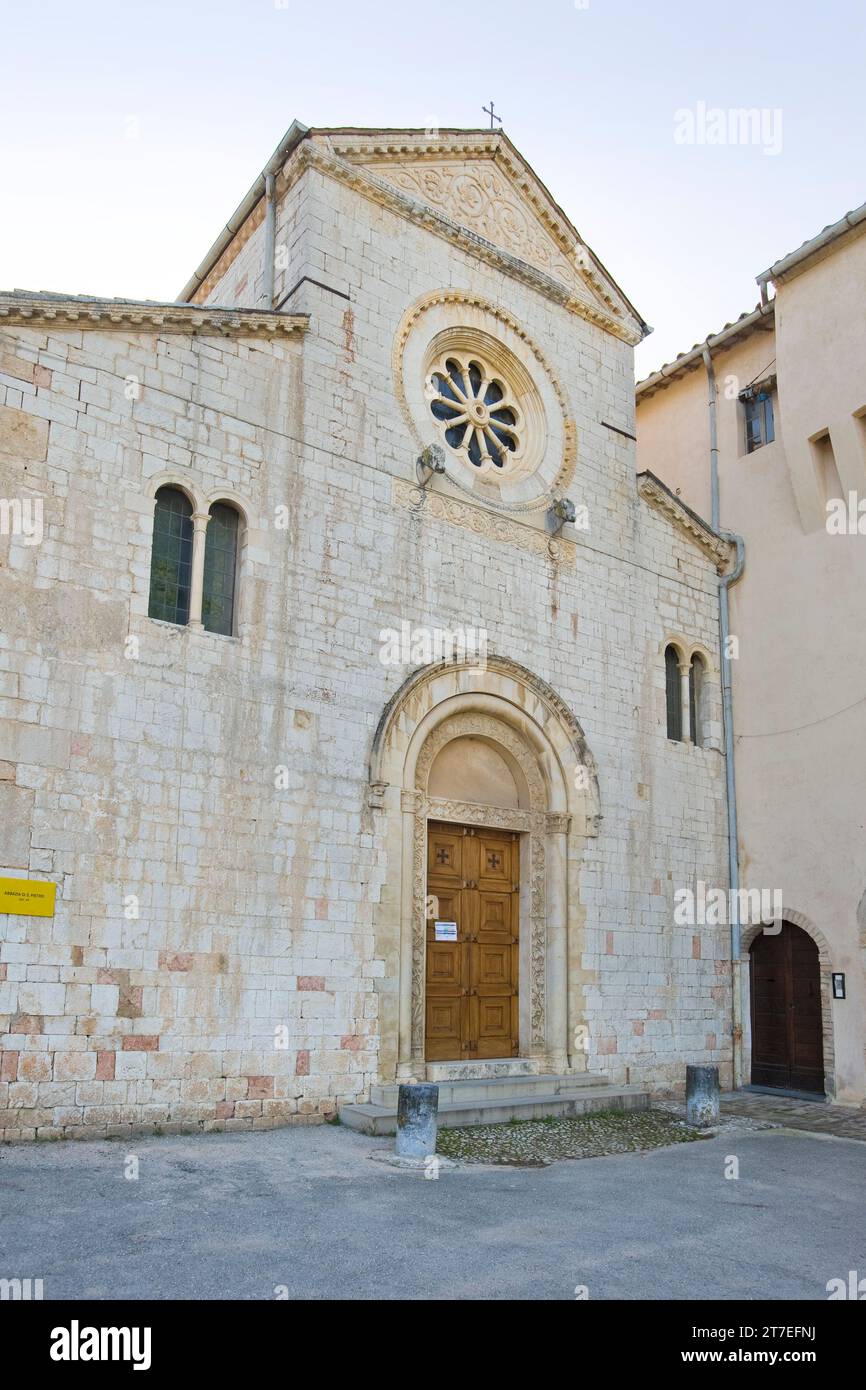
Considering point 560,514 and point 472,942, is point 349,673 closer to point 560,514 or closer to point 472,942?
point 472,942

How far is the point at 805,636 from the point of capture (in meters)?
15.1

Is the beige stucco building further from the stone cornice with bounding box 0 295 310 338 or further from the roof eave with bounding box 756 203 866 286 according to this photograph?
the stone cornice with bounding box 0 295 310 338

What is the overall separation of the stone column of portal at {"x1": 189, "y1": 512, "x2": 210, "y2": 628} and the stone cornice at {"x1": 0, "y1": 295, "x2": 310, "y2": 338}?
6.32ft

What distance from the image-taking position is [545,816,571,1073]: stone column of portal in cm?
1294

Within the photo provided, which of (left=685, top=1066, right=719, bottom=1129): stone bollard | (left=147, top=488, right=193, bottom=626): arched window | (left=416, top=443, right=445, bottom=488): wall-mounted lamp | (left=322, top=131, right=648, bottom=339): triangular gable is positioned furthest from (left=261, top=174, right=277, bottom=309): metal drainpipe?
(left=685, top=1066, right=719, bottom=1129): stone bollard

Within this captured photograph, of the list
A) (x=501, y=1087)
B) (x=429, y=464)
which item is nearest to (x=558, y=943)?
(x=501, y=1087)

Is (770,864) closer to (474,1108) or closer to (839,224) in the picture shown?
(474,1108)

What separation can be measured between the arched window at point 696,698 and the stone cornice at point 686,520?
1.54m

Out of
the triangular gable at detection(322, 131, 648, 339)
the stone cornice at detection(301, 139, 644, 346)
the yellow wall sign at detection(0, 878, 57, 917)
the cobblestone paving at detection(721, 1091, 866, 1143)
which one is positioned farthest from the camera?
the triangular gable at detection(322, 131, 648, 339)

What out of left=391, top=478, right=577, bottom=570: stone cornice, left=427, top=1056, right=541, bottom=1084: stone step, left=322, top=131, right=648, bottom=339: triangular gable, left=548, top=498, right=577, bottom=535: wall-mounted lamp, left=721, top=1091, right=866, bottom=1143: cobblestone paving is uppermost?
left=322, top=131, right=648, bottom=339: triangular gable

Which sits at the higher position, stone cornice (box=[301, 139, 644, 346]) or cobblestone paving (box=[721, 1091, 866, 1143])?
stone cornice (box=[301, 139, 644, 346])

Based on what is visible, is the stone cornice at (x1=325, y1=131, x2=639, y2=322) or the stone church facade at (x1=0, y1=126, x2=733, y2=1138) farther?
the stone cornice at (x1=325, y1=131, x2=639, y2=322)

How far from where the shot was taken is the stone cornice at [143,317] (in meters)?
10.1

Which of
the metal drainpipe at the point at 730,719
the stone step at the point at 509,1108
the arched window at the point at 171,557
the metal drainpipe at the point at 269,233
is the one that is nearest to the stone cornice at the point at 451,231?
the metal drainpipe at the point at 269,233
